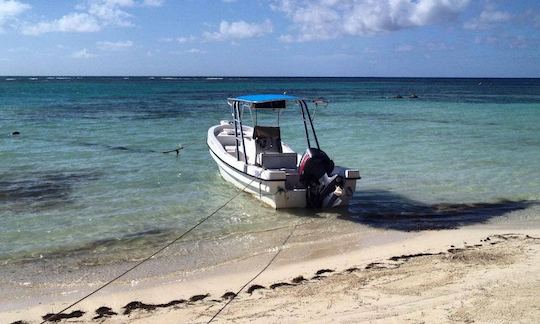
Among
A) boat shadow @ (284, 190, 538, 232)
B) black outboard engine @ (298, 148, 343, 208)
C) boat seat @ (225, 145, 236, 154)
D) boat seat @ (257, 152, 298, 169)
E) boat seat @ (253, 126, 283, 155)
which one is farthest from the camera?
boat seat @ (225, 145, 236, 154)

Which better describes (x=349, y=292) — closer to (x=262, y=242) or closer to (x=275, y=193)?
(x=262, y=242)

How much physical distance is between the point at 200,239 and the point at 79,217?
2564 mm

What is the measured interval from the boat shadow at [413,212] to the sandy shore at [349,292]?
5.07ft

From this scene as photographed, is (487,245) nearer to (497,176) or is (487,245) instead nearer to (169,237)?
(169,237)

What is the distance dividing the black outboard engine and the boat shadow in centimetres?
22

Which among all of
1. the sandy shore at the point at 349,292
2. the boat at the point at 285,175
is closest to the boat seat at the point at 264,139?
the boat at the point at 285,175

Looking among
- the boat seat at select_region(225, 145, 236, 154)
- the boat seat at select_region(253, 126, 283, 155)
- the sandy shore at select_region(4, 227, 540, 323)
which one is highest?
the boat seat at select_region(253, 126, 283, 155)

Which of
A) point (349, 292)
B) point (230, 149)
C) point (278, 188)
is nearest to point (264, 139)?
point (278, 188)

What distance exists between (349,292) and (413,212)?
15.2 ft

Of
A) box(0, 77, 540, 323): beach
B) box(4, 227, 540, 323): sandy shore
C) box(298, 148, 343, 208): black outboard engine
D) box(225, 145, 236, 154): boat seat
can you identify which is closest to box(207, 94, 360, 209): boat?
box(298, 148, 343, 208): black outboard engine

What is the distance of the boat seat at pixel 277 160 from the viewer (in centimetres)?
1098

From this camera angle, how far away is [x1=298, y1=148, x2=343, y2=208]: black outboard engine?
33.2ft

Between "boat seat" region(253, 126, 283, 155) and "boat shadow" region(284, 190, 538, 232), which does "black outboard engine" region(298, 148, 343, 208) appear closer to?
"boat shadow" region(284, 190, 538, 232)

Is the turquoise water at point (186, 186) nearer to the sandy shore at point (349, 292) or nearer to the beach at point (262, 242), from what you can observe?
the beach at point (262, 242)
